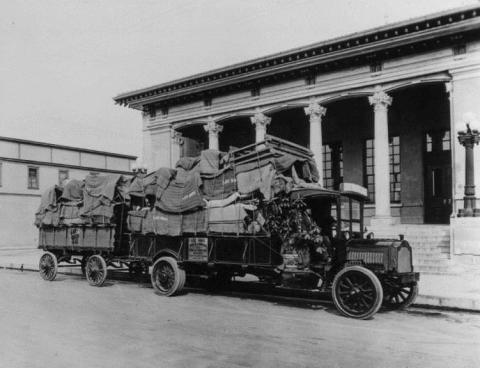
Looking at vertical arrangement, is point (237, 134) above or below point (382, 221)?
above

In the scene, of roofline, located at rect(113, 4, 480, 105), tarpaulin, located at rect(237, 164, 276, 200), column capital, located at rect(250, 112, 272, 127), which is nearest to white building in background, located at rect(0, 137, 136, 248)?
roofline, located at rect(113, 4, 480, 105)

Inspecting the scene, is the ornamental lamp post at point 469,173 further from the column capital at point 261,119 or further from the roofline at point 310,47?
the column capital at point 261,119

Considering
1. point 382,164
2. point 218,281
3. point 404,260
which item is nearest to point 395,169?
point 382,164

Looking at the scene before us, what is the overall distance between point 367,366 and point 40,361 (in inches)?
150

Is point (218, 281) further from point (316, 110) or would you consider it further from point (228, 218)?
point (316, 110)

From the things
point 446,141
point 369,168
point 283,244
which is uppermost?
point 446,141

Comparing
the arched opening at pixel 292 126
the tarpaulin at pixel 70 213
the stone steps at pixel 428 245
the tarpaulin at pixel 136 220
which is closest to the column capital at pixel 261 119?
the arched opening at pixel 292 126

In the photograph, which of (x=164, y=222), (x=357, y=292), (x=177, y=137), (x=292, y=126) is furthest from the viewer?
(x=177, y=137)

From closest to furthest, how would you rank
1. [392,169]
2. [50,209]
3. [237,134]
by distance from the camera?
[50,209] → [392,169] → [237,134]

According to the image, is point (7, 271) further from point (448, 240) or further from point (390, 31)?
point (390, 31)

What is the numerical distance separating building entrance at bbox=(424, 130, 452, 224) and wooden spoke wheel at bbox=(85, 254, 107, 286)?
14.0 m

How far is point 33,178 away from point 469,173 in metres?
29.8

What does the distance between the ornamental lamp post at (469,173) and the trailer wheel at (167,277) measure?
9187 millimetres

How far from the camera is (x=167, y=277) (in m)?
11.0
